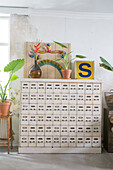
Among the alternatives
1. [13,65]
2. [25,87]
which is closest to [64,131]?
[25,87]

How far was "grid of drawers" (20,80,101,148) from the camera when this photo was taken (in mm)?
3520

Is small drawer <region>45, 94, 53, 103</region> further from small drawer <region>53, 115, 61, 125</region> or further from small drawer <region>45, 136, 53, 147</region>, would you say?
small drawer <region>45, 136, 53, 147</region>

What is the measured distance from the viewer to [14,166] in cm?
300

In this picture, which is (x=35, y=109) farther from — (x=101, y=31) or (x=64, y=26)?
(x=101, y=31)

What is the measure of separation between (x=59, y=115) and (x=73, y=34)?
156 centimetres

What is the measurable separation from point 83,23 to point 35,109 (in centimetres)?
186

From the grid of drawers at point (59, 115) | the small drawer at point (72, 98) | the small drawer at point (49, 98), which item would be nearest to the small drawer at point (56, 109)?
the grid of drawers at point (59, 115)

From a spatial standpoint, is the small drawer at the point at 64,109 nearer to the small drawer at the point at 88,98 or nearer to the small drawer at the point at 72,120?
the small drawer at the point at 72,120

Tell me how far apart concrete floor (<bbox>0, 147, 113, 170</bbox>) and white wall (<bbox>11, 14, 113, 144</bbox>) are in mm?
683

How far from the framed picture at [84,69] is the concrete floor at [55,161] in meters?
1.35

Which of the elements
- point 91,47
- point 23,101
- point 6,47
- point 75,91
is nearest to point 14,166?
point 23,101

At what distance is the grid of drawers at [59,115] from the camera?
352cm

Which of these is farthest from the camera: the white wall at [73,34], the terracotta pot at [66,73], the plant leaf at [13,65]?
the white wall at [73,34]

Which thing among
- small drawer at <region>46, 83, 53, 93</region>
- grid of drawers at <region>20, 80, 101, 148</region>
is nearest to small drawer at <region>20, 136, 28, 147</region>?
grid of drawers at <region>20, 80, 101, 148</region>
